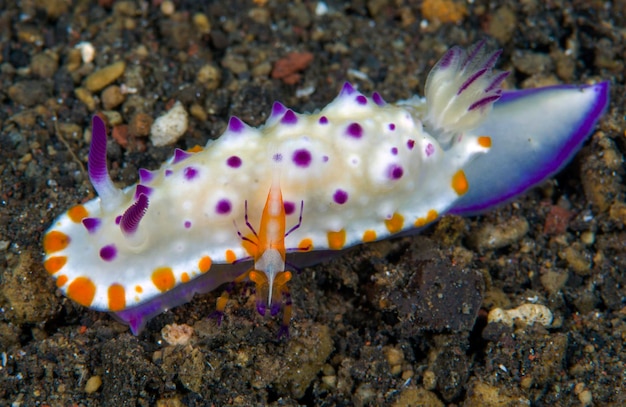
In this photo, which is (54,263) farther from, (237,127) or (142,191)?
(237,127)

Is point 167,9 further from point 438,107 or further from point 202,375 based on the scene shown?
point 202,375

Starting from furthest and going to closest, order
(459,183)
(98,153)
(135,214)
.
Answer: (459,183)
(98,153)
(135,214)

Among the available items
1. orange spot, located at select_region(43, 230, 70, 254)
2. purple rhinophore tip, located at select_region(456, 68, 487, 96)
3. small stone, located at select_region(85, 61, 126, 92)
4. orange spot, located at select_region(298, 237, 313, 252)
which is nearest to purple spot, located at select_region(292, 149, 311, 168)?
orange spot, located at select_region(298, 237, 313, 252)

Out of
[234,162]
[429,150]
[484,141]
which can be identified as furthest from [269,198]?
[484,141]

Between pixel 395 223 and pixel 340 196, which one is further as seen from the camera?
pixel 395 223

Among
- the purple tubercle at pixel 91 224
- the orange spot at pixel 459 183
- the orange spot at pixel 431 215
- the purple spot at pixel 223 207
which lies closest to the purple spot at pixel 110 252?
the purple tubercle at pixel 91 224
